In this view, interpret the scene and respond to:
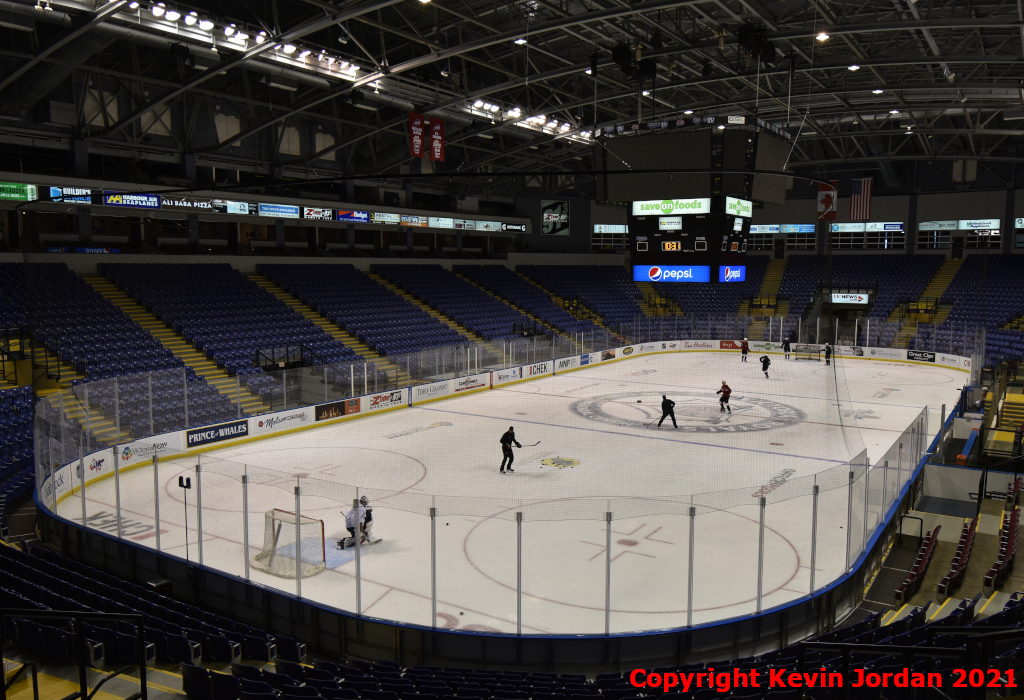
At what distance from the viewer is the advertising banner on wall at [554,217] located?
49188 mm

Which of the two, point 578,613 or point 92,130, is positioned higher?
point 92,130

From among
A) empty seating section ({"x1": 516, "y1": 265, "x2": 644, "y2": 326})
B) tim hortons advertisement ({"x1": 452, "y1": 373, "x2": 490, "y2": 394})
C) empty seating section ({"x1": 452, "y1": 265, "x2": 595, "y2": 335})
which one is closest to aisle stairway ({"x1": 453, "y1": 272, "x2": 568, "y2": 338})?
empty seating section ({"x1": 452, "y1": 265, "x2": 595, "y2": 335})

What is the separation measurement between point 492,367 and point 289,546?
20458 mm

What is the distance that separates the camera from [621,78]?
31641mm

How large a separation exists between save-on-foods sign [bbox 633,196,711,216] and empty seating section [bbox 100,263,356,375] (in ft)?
43.4

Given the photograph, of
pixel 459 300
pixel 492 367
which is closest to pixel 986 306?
pixel 492 367

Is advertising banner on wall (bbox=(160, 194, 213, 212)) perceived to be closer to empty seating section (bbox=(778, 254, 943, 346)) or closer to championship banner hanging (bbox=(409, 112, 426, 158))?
championship banner hanging (bbox=(409, 112, 426, 158))

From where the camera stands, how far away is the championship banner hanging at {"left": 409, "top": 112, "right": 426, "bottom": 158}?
26594mm

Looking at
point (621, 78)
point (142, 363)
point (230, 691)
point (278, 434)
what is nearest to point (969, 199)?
point (621, 78)

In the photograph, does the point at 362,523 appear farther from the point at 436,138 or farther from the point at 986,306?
the point at 986,306

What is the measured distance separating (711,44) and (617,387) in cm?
1408

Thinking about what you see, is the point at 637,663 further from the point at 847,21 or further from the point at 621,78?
the point at 621,78

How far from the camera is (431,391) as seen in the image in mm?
Result: 27719

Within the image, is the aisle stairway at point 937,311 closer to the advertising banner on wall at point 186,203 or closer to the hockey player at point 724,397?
the hockey player at point 724,397
